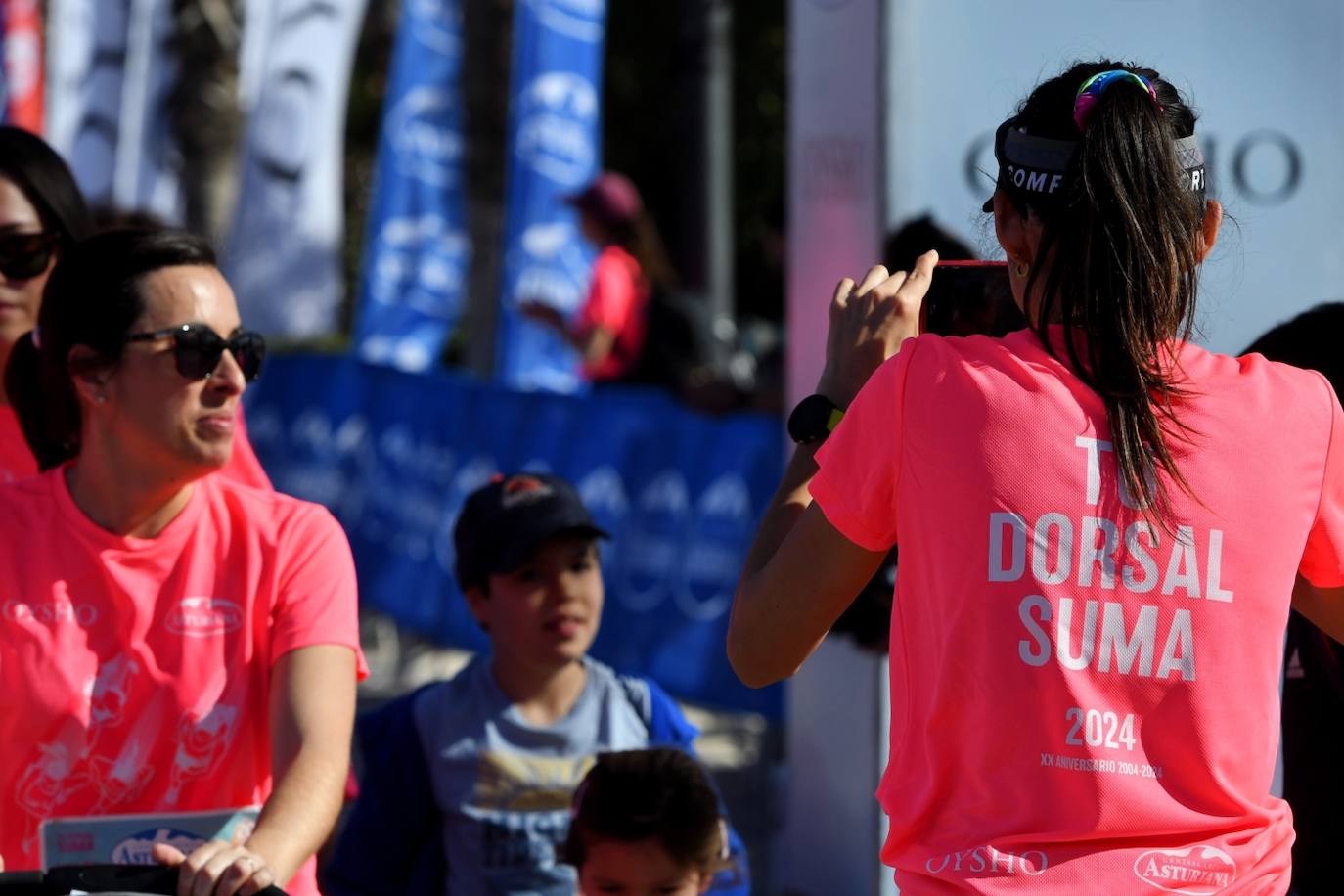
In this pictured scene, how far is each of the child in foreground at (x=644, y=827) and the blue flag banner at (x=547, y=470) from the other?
349 cm

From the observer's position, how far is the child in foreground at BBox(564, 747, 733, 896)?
3.32 meters

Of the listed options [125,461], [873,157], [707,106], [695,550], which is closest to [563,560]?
[125,461]

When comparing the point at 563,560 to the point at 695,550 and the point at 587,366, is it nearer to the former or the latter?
the point at 695,550

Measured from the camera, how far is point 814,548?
2078 mm

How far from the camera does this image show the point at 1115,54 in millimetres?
4523

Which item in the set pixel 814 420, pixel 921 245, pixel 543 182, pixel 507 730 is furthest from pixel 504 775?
pixel 543 182

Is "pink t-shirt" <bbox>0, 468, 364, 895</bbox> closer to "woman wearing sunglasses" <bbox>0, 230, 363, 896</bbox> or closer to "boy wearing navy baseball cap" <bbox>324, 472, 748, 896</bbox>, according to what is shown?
"woman wearing sunglasses" <bbox>0, 230, 363, 896</bbox>

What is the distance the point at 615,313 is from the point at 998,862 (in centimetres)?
714

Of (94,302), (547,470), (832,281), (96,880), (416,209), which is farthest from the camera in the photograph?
(416,209)

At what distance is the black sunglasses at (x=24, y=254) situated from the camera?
3734mm

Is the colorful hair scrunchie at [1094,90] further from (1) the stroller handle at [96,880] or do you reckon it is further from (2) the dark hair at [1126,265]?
(1) the stroller handle at [96,880]

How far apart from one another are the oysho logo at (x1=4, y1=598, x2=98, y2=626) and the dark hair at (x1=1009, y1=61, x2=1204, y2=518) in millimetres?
1553

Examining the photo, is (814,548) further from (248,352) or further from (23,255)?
(23,255)

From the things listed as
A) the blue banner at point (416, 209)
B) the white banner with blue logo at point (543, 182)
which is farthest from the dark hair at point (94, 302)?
the blue banner at point (416, 209)
